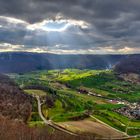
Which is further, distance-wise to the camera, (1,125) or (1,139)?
(1,125)

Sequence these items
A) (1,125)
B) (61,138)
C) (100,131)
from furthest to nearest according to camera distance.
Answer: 1. (100,131)
2. (1,125)
3. (61,138)

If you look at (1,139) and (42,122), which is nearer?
(1,139)

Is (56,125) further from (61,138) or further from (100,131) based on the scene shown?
(61,138)

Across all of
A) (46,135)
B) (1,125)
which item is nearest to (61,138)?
(46,135)

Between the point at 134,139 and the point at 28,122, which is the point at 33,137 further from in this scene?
the point at 134,139

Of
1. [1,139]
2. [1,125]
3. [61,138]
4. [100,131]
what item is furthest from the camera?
[100,131]

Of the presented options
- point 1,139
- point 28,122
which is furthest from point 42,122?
point 1,139

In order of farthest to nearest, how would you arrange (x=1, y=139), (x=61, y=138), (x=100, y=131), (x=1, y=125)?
1. (x=100, y=131)
2. (x=1, y=125)
3. (x=61, y=138)
4. (x=1, y=139)

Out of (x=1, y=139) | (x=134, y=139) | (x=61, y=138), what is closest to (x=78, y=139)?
(x=61, y=138)
